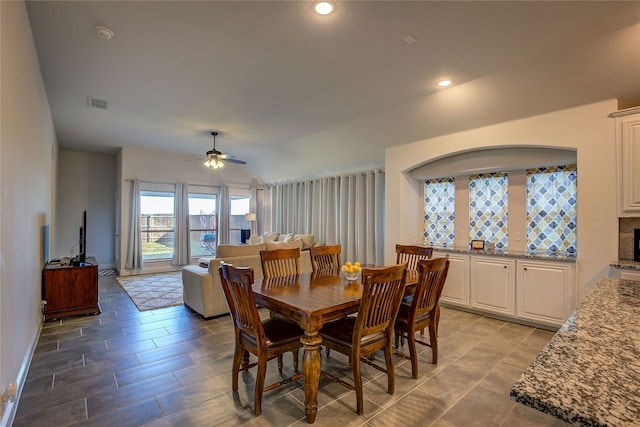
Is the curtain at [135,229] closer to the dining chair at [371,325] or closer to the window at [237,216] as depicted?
the window at [237,216]

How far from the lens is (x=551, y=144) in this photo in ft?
12.0

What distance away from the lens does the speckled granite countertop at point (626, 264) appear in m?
2.98

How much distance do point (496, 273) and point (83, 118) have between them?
679 cm

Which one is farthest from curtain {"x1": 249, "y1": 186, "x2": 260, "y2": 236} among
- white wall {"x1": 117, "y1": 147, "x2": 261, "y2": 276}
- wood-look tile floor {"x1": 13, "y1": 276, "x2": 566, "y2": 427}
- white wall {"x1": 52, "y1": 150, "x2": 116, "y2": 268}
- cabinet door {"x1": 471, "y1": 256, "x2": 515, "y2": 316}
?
cabinet door {"x1": 471, "y1": 256, "x2": 515, "y2": 316}

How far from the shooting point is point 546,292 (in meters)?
3.68

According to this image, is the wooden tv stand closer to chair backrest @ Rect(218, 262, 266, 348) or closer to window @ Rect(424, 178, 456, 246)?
chair backrest @ Rect(218, 262, 266, 348)

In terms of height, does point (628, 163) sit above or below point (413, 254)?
above

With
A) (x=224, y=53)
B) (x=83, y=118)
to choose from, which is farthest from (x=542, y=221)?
(x=83, y=118)

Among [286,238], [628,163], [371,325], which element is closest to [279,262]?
[371,325]

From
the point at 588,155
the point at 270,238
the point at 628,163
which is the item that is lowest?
the point at 270,238

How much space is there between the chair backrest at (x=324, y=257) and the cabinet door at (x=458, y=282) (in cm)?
182

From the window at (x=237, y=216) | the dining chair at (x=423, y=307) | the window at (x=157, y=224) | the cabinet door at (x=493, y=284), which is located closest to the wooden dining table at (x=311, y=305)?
the dining chair at (x=423, y=307)

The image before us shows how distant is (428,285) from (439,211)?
9.40 feet

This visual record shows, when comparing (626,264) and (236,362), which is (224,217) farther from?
(626,264)
